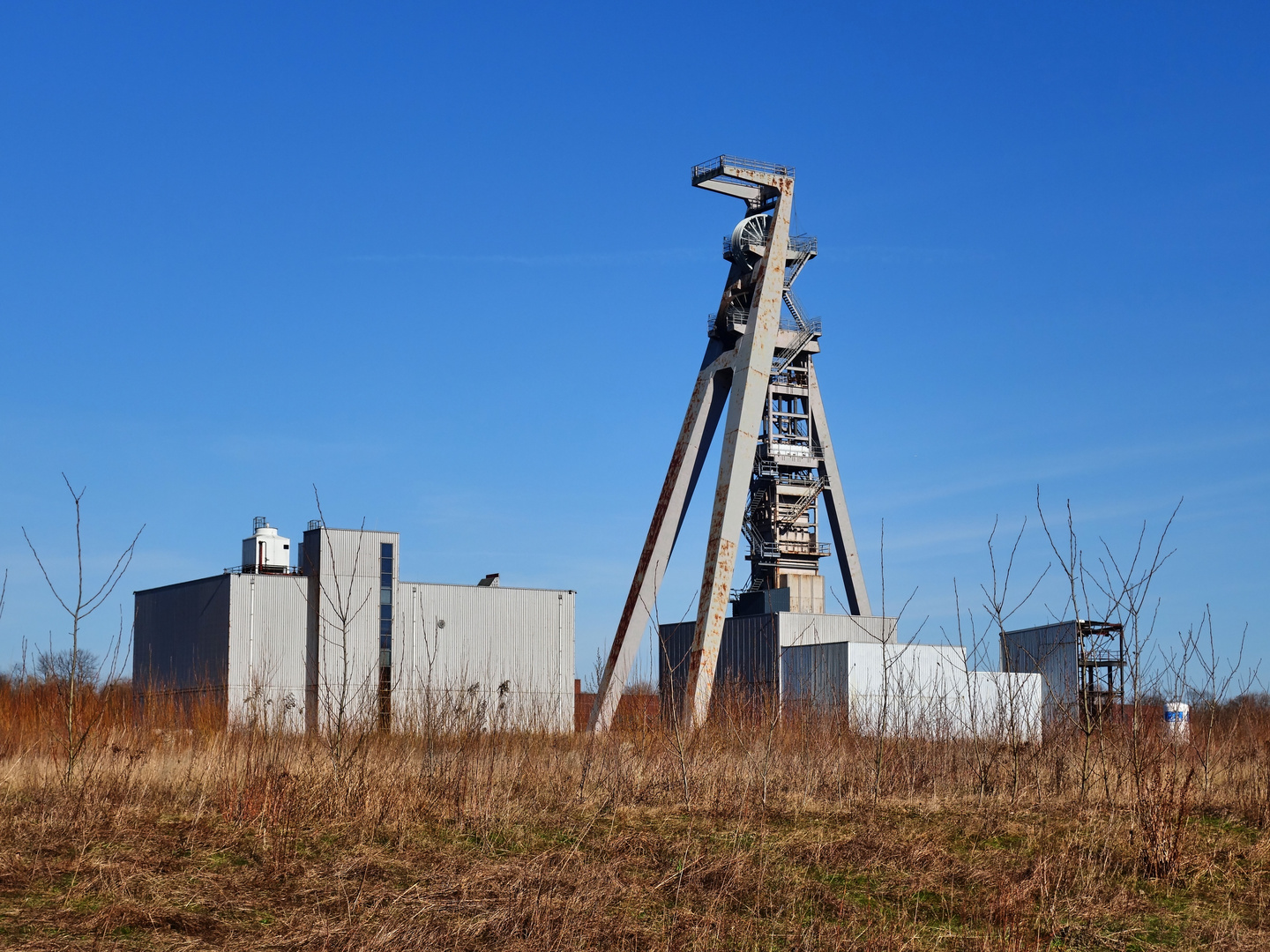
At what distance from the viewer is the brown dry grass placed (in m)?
6.11

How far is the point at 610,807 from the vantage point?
33.9 feet

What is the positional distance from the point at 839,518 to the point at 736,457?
48.7 ft

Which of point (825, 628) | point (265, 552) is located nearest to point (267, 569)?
point (265, 552)

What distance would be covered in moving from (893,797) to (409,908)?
6356mm

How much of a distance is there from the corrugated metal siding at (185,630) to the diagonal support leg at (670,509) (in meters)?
14.9

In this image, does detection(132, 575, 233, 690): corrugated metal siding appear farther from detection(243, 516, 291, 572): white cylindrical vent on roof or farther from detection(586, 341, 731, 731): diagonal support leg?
detection(586, 341, 731, 731): diagonal support leg

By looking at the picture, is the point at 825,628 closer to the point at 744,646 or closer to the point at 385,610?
the point at 744,646

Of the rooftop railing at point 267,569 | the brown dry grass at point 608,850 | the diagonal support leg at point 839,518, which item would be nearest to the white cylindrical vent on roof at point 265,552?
the rooftop railing at point 267,569

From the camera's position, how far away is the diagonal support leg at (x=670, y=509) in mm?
26344

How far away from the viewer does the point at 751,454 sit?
82.5 ft

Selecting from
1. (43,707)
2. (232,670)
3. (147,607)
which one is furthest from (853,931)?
(147,607)

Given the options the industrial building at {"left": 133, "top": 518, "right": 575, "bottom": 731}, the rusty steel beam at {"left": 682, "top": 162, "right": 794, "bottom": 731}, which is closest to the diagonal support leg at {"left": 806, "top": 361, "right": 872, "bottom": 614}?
the industrial building at {"left": 133, "top": 518, "right": 575, "bottom": 731}

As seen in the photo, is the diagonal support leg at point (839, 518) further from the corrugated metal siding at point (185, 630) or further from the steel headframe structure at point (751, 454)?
the corrugated metal siding at point (185, 630)

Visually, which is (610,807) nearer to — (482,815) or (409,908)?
(482,815)
